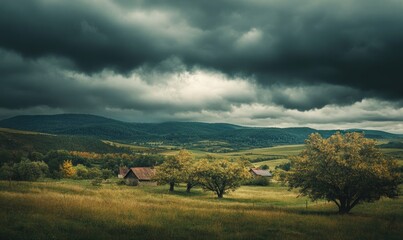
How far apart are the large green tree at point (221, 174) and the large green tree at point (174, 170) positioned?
22.6 feet

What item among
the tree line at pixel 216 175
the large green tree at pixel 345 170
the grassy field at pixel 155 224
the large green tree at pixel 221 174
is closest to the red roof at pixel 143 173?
the tree line at pixel 216 175

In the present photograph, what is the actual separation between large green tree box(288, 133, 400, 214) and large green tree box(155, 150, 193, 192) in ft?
111

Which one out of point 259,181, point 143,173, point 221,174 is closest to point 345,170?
point 221,174

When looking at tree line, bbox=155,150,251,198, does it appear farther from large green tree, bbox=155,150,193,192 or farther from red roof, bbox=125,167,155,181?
red roof, bbox=125,167,155,181

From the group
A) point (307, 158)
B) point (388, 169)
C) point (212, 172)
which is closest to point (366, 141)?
point (388, 169)

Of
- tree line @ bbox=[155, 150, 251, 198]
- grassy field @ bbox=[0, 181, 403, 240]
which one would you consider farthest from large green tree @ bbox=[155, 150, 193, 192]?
grassy field @ bbox=[0, 181, 403, 240]

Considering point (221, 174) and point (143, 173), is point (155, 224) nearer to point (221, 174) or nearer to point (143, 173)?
point (221, 174)

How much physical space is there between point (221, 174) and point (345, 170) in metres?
28.5

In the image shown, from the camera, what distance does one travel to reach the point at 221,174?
6122 cm

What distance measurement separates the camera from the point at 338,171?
35.9m

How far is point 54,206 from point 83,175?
89443 mm

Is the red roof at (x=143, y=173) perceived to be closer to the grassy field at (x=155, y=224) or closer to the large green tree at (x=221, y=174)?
the large green tree at (x=221, y=174)

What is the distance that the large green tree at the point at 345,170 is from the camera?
35.0 meters

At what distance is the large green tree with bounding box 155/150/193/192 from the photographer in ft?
228
